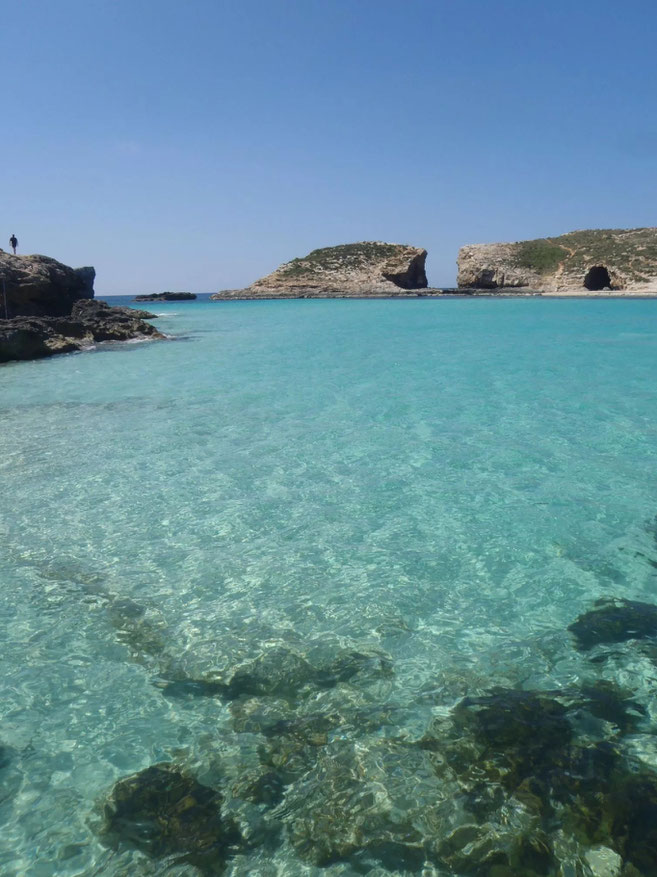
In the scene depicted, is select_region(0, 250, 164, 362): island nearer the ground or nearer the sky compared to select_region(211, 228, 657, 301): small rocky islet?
nearer the ground

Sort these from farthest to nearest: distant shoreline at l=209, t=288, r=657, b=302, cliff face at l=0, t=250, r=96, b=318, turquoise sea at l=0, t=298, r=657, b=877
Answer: distant shoreline at l=209, t=288, r=657, b=302, cliff face at l=0, t=250, r=96, b=318, turquoise sea at l=0, t=298, r=657, b=877

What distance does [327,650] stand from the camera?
4.59 meters

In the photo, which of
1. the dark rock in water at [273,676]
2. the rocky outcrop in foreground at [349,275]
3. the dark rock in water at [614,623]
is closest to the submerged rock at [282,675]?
the dark rock in water at [273,676]

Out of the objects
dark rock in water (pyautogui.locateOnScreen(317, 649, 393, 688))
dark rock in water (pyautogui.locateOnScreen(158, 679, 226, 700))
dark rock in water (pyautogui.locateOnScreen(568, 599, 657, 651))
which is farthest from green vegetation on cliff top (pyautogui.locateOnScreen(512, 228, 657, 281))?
dark rock in water (pyautogui.locateOnScreen(158, 679, 226, 700))

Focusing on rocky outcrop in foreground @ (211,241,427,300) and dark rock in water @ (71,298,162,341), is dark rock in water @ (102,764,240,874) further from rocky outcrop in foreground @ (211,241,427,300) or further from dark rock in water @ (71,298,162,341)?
rocky outcrop in foreground @ (211,241,427,300)

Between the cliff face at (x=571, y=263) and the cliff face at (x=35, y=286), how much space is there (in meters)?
60.5

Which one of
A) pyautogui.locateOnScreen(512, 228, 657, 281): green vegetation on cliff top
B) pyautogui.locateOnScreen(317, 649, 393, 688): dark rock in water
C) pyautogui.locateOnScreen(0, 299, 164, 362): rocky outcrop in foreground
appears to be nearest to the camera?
pyautogui.locateOnScreen(317, 649, 393, 688): dark rock in water

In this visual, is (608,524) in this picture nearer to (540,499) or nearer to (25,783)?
(540,499)

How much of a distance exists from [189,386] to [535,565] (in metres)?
12.1

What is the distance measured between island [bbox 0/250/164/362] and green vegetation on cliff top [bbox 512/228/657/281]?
60253 mm

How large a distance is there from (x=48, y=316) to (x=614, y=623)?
1226 inches

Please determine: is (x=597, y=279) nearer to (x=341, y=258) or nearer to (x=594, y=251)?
(x=594, y=251)

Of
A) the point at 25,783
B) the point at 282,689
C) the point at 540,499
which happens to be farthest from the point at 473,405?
the point at 25,783

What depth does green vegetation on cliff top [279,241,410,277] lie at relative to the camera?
313 ft
